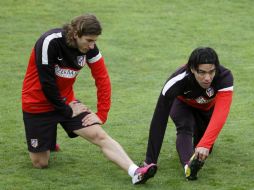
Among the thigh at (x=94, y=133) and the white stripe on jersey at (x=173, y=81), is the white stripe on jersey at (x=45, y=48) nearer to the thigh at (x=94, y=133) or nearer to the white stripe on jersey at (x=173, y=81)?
the thigh at (x=94, y=133)

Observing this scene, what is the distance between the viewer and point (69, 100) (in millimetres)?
7512

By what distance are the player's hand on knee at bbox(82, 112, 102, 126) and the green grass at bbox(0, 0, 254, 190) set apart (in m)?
0.54

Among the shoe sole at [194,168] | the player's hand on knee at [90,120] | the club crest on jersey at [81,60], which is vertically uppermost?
the club crest on jersey at [81,60]

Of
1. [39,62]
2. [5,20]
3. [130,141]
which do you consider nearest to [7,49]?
[5,20]

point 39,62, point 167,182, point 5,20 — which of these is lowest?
point 5,20

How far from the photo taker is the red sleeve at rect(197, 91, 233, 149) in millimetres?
6867

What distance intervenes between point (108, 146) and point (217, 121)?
1.10 m

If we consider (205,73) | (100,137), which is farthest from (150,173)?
(205,73)

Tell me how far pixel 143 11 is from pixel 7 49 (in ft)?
12.6

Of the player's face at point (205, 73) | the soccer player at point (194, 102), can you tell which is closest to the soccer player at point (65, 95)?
the soccer player at point (194, 102)

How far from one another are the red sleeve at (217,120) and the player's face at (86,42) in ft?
4.43

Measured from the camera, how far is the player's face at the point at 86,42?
6.91 m

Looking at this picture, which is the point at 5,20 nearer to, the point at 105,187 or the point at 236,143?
the point at 236,143

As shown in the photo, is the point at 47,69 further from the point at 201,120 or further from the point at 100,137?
the point at 201,120
